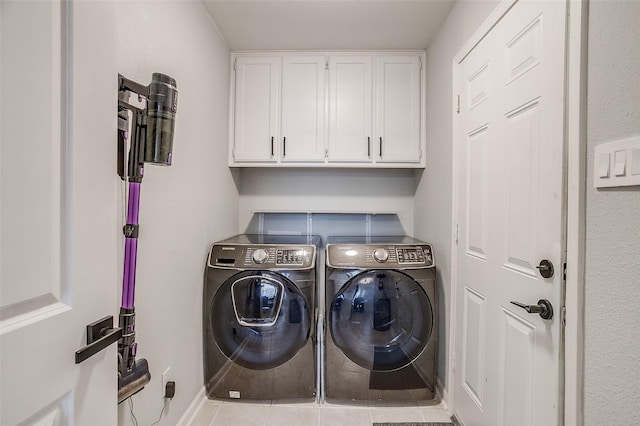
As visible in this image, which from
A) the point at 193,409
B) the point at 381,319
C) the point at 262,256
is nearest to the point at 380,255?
the point at 381,319

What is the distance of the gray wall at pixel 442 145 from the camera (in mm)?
1568

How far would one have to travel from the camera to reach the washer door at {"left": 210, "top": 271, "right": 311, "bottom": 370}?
1.60 metres

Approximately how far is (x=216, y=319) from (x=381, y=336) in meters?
1.01

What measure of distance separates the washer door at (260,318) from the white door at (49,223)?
38.3 inches

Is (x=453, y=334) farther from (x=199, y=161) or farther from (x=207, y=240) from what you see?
(x=199, y=161)

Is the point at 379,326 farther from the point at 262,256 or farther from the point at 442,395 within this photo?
the point at 262,256

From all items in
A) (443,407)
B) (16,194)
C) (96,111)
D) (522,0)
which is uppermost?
(522,0)

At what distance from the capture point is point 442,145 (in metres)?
1.77

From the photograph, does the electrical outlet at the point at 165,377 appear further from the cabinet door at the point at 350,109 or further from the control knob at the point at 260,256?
the cabinet door at the point at 350,109

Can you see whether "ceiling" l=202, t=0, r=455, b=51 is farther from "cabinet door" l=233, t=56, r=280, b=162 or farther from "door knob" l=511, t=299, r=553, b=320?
"door knob" l=511, t=299, r=553, b=320

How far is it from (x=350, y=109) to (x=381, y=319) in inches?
60.2

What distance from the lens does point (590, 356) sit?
76 cm

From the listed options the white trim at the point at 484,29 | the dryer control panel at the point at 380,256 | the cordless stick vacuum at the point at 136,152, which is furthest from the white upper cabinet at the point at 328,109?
the cordless stick vacuum at the point at 136,152

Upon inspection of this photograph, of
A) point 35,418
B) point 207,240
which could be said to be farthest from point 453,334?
point 35,418
